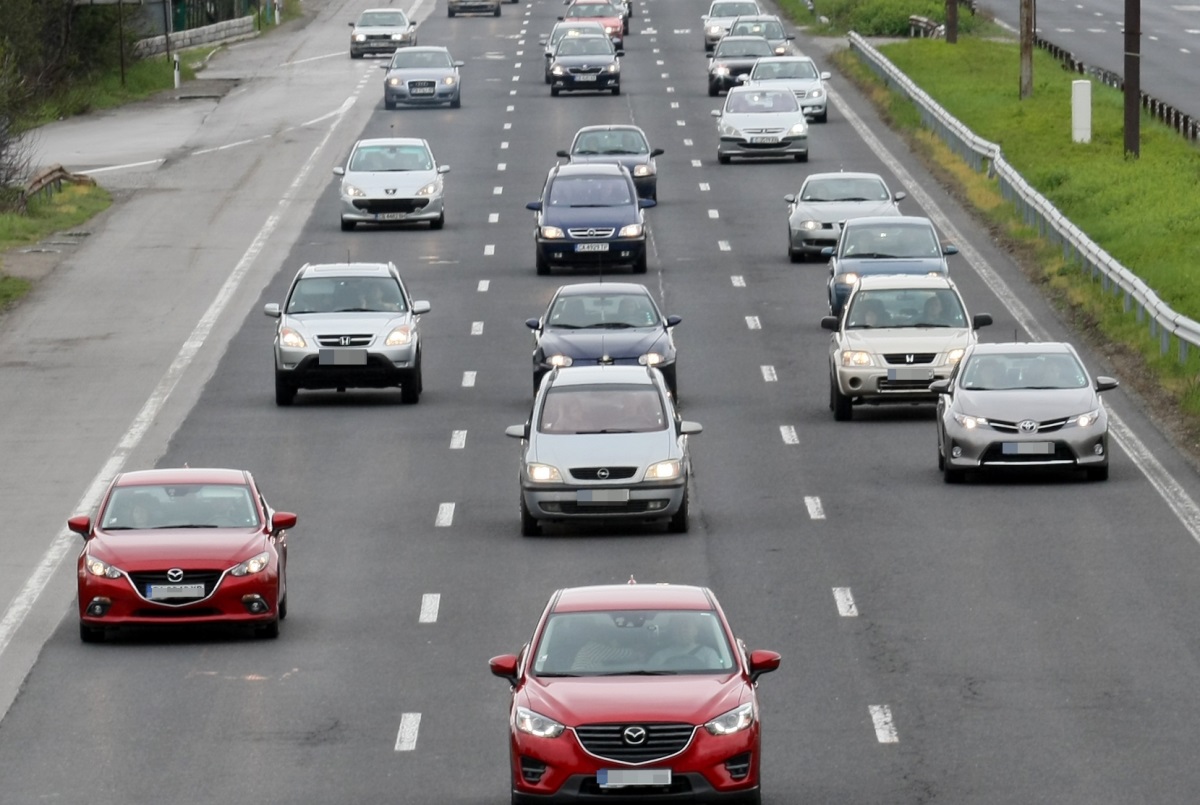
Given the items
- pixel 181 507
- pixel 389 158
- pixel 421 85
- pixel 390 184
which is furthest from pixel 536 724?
pixel 421 85

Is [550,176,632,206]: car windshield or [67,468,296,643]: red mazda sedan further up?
[67,468,296,643]: red mazda sedan

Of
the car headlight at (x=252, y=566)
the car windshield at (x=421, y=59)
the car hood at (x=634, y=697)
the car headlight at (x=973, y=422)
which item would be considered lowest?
the car windshield at (x=421, y=59)

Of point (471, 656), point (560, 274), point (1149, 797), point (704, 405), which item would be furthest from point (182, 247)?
point (1149, 797)

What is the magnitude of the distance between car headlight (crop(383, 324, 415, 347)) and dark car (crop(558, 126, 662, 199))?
18.6 m

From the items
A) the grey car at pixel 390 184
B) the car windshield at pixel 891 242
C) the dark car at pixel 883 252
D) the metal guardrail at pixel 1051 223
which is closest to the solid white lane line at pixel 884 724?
the metal guardrail at pixel 1051 223

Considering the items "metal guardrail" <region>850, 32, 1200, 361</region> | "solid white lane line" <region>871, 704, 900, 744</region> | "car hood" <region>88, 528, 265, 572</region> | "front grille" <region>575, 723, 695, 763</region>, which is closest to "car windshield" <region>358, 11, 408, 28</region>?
"metal guardrail" <region>850, 32, 1200, 361</region>

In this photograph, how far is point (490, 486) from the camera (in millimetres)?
28234

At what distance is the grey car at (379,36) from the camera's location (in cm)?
8169

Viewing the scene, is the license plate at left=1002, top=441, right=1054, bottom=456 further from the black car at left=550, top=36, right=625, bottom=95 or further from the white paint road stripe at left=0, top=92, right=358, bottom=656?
the black car at left=550, top=36, right=625, bottom=95

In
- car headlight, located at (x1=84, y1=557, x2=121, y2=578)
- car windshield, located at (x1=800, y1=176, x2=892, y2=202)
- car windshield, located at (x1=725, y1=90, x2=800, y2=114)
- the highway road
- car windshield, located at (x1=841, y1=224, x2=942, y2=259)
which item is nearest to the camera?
the highway road

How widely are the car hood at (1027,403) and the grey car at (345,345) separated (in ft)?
27.0

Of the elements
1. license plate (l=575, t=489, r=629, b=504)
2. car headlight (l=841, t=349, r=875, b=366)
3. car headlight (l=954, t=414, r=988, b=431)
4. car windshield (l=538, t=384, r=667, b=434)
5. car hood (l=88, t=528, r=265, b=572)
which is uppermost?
car hood (l=88, t=528, r=265, b=572)

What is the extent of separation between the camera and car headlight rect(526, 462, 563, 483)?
25031 millimetres

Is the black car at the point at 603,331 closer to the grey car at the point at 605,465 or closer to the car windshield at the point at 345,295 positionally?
the car windshield at the point at 345,295
